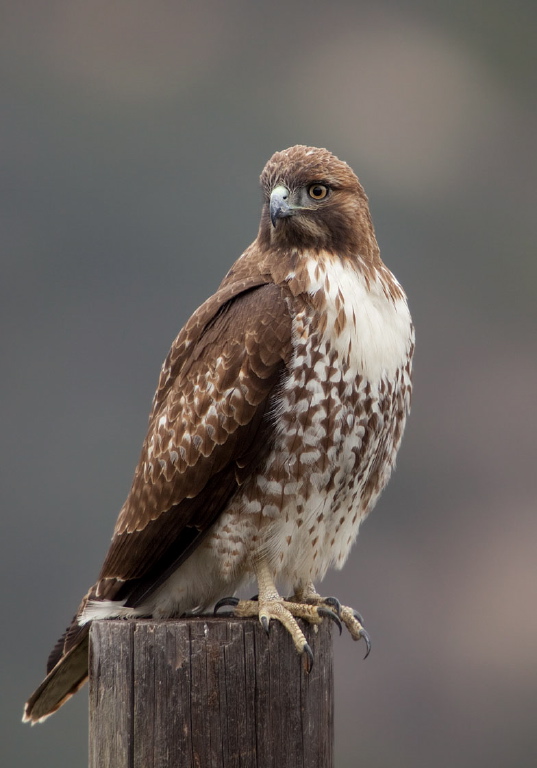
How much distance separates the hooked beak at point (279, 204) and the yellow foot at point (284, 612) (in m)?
1.45

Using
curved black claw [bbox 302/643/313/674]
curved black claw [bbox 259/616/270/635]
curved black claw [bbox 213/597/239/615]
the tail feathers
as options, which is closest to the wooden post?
curved black claw [bbox 302/643/313/674]

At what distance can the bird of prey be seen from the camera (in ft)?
12.9

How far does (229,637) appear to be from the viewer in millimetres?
3404

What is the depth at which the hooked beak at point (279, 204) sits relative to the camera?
4.21m

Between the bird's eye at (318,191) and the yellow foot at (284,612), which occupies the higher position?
the bird's eye at (318,191)

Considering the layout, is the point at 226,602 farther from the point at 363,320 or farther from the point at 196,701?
the point at 363,320

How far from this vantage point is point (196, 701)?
3.31 metres

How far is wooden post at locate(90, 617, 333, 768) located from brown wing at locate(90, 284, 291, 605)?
60 cm

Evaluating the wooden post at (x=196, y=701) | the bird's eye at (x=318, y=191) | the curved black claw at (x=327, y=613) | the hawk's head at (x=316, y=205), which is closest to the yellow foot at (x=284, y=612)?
the curved black claw at (x=327, y=613)

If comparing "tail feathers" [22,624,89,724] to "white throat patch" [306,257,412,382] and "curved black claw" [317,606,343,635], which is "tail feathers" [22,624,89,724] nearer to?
"curved black claw" [317,606,343,635]

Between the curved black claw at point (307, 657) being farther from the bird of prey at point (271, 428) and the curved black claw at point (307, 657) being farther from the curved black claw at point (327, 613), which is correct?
the curved black claw at point (327, 613)

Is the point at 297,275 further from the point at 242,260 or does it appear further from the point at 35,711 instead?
the point at 35,711

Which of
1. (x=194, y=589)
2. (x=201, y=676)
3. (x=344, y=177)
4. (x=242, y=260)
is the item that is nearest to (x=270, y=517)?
(x=194, y=589)

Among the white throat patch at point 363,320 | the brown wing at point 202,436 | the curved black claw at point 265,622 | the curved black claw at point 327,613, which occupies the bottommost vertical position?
the curved black claw at point 265,622
